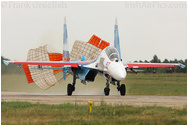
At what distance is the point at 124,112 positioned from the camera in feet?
61.8

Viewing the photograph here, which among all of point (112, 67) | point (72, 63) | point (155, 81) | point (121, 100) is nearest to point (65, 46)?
point (72, 63)

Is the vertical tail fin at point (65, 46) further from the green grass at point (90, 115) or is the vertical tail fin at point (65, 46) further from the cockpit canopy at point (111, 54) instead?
the green grass at point (90, 115)

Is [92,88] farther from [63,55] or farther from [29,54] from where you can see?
[29,54]

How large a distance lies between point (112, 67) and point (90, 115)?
10.3 m

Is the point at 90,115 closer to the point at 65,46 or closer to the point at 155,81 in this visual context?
the point at 65,46

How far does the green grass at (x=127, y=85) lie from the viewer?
36562mm

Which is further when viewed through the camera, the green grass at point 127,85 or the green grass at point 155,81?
the green grass at point 155,81

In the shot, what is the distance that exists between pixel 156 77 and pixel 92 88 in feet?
49.9

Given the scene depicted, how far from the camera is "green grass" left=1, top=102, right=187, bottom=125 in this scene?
53.8ft

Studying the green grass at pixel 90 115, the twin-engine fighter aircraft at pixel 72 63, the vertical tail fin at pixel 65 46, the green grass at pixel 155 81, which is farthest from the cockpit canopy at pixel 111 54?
the green grass at pixel 155 81

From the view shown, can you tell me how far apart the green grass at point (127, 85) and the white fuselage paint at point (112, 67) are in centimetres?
547

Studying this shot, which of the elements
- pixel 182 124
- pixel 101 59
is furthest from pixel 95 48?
pixel 182 124

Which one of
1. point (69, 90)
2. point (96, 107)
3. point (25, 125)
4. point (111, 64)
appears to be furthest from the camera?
point (69, 90)

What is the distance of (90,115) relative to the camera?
1808 cm
